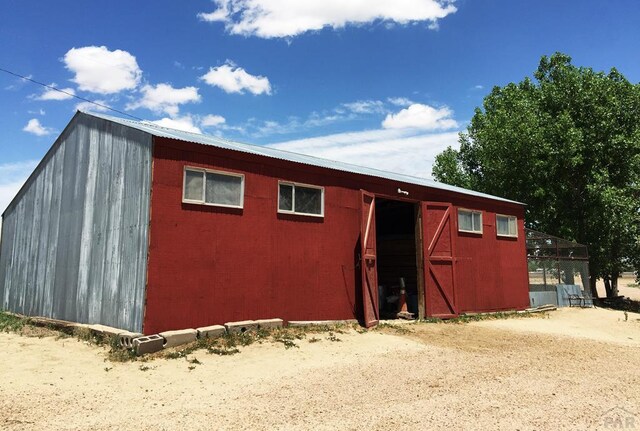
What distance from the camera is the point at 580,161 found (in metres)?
26.8

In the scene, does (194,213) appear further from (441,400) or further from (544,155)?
(544,155)

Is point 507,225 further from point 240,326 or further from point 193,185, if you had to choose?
point 193,185

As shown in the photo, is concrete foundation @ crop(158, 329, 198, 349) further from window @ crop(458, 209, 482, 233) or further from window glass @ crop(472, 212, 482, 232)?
window glass @ crop(472, 212, 482, 232)

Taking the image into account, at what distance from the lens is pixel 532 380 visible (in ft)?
25.6

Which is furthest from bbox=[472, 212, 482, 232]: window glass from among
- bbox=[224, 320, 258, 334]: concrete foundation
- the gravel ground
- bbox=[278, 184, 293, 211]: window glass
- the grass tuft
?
the grass tuft

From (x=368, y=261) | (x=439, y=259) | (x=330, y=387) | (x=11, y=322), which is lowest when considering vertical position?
(x=330, y=387)

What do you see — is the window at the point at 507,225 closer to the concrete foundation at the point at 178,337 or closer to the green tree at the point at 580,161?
the green tree at the point at 580,161

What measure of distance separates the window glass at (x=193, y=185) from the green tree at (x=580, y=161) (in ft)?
75.4

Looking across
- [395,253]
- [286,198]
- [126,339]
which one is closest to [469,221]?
[395,253]

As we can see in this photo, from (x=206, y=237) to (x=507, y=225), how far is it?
45.3ft

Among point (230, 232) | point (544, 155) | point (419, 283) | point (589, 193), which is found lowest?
point (419, 283)

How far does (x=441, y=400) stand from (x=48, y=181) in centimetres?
1463

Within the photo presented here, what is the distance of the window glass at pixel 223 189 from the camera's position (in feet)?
35.7

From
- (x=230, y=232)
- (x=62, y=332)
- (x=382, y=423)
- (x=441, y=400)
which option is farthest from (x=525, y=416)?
(x=62, y=332)
